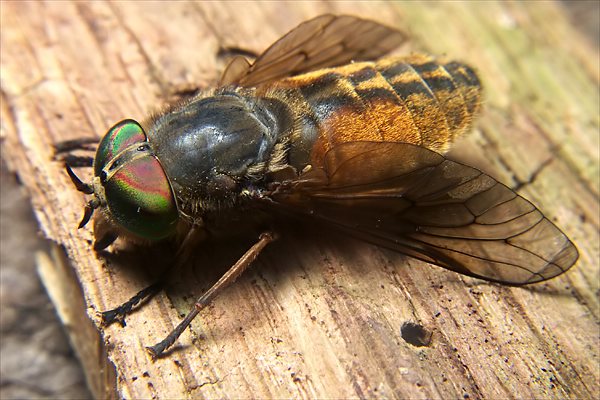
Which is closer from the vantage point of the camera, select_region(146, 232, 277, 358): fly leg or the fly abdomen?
select_region(146, 232, 277, 358): fly leg

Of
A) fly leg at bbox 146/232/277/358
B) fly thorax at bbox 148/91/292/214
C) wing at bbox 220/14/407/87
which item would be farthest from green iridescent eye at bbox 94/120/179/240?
wing at bbox 220/14/407/87

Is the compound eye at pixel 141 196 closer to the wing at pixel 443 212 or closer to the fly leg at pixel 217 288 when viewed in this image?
the fly leg at pixel 217 288

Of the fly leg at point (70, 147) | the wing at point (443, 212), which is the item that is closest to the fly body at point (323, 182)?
the wing at point (443, 212)

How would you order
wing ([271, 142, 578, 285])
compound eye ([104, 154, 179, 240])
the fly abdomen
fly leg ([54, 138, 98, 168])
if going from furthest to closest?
1. fly leg ([54, 138, 98, 168])
2. the fly abdomen
3. wing ([271, 142, 578, 285])
4. compound eye ([104, 154, 179, 240])

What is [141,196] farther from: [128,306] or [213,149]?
[128,306]

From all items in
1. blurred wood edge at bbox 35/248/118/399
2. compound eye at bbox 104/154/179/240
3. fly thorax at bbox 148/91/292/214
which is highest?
fly thorax at bbox 148/91/292/214

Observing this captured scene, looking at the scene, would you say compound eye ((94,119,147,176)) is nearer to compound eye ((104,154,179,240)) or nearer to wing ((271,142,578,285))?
compound eye ((104,154,179,240))
